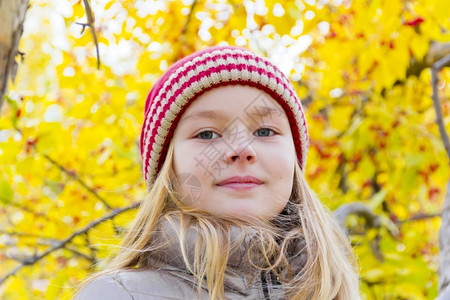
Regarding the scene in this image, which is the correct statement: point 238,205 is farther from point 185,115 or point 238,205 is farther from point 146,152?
point 146,152

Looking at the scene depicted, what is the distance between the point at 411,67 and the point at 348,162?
1.90 feet

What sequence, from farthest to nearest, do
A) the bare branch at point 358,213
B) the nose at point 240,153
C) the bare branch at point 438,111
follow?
the bare branch at point 358,213, the bare branch at point 438,111, the nose at point 240,153

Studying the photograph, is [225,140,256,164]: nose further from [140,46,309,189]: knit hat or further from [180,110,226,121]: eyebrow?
[140,46,309,189]: knit hat

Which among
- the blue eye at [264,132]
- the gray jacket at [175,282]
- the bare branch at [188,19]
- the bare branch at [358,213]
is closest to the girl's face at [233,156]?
the blue eye at [264,132]

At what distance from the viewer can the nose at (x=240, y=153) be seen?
4.41ft

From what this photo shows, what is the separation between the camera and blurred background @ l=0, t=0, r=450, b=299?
2109 millimetres

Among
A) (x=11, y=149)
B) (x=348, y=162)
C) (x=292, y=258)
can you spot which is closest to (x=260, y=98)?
(x=292, y=258)

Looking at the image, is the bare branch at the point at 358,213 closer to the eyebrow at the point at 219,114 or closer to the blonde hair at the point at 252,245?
the blonde hair at the point at 252,245

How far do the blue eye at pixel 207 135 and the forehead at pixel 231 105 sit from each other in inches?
1.5

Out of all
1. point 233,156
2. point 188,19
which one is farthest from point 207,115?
point 188,19

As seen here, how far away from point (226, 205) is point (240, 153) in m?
0.13

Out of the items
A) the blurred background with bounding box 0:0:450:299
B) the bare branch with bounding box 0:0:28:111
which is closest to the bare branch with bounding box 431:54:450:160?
the blurred background with bounding box 0:0:450:299

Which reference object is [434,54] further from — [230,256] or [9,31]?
[9,31]

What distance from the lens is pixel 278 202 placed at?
Result: 142cm
